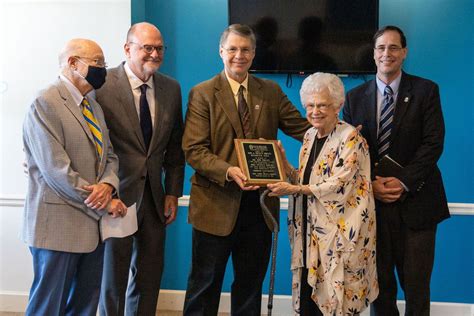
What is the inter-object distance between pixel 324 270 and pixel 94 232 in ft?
3.66

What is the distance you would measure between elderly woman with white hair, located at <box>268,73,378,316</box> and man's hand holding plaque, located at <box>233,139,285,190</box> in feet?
0.25

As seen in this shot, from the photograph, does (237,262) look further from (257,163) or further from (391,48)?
(391,48)

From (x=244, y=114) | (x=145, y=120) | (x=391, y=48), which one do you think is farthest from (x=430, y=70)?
(x=145, y=120)

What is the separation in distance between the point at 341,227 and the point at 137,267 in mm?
1160

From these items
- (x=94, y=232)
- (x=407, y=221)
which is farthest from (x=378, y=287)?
(x=94, y=232)

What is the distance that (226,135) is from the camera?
3096mm

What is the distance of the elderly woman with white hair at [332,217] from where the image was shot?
9.11ft

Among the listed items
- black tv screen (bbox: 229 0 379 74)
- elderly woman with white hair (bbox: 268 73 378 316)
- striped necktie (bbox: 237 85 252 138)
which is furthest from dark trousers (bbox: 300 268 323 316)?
black tv screen (bbox: 229 0 379 74)

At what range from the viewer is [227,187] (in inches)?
121

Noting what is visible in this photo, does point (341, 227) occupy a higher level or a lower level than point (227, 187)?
lower

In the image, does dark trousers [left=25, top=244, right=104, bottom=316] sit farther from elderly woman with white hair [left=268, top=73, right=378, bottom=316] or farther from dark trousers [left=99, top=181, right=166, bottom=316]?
elderly woman with white hair [left=268, top=73, right=378, bottom=316]

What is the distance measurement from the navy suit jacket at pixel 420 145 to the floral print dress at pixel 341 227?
1.10 feet

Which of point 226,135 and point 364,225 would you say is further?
point 226,135

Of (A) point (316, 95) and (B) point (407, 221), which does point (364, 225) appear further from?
(A) point (316, 95)
